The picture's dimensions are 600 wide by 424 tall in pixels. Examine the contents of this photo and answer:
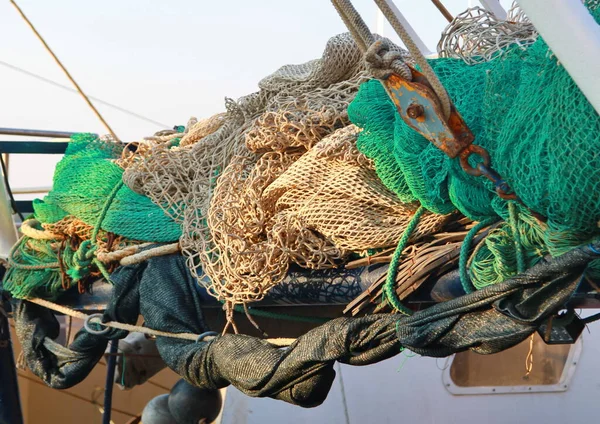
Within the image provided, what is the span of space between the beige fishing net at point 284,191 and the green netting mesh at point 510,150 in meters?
0.11

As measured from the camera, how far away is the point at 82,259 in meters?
2.54

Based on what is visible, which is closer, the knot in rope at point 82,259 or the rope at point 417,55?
the rope at point 417,55

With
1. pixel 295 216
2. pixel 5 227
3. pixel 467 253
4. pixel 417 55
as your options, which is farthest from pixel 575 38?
pixel 5 227

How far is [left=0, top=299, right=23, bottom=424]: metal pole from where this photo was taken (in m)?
3.07

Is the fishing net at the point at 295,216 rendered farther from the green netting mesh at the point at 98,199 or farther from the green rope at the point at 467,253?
the green netting mesh at the point at 98,199

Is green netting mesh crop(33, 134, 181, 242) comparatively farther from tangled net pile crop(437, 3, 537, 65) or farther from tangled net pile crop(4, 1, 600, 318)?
tangled net pile crop(437, 3, 537, 65)

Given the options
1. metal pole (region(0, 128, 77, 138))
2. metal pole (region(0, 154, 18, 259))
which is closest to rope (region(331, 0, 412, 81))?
metal pole (region(0, 154, 18, 259))

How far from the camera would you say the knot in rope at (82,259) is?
8.31ft

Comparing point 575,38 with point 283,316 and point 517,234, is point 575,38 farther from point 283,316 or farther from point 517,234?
point 283,316

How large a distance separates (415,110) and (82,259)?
1.31 m

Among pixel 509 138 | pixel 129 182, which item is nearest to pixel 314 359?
pixel 509 138

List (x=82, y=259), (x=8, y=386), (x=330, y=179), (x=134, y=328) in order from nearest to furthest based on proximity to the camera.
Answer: (x=330, y=179) < (x=134, y=328) < (x=82, y=259) < (x=8, y=386)

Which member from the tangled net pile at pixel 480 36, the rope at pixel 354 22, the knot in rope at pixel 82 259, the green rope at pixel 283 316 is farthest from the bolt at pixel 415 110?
the knot in rope at pixel 82 259

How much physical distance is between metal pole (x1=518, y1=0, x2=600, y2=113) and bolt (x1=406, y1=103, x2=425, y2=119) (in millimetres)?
258
